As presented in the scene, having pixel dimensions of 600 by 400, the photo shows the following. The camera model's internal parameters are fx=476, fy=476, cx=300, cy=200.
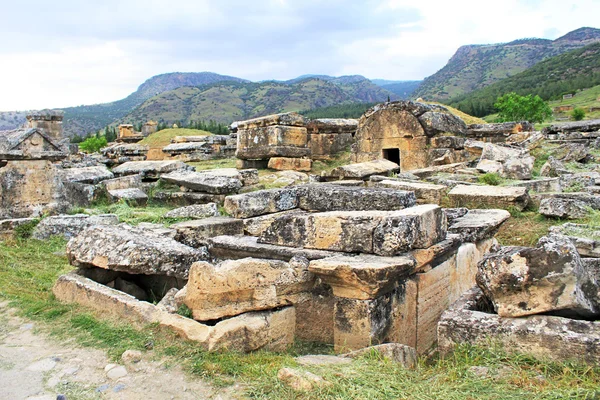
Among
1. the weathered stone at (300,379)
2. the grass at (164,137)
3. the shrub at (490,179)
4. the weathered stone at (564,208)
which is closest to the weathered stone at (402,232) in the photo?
the weathered stone at (300,379)

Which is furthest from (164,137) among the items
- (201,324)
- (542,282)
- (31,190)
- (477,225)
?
(542,282)

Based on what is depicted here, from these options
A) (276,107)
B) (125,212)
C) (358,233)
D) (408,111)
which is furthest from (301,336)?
(276,107)

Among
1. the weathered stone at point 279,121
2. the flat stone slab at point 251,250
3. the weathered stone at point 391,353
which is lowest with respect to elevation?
the weathered stone at point 391,353

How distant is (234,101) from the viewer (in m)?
134

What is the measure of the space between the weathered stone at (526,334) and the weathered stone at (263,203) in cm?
240

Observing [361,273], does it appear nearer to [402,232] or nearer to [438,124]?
[402,232]

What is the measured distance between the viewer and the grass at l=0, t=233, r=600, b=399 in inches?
108

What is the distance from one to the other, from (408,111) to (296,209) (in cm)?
679

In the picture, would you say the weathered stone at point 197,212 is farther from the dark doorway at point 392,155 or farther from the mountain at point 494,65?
the mountain at point 494,65

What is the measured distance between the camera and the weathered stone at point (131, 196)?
24.8 ft

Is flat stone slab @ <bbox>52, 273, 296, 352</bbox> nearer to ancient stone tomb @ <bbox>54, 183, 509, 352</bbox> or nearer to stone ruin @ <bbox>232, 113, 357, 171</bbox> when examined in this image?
ancient stone tomb @ <bbox>54, 183, 509, 352</bbox>

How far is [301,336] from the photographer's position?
4.16 meters

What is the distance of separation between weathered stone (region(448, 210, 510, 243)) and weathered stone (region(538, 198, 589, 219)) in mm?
969

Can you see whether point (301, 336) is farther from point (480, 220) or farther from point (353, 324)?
point (480, 220)
